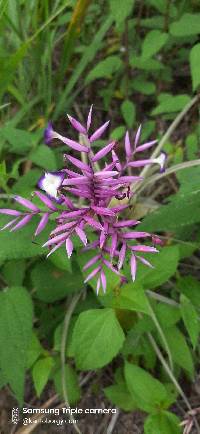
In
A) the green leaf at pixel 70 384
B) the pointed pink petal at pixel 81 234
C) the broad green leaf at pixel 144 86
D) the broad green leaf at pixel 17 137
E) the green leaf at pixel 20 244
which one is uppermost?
the broad green leaf at pixel 144 86

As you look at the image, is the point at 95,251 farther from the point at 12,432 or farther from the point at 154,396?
the point at 12,432

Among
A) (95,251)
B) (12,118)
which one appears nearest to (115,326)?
(95,251)

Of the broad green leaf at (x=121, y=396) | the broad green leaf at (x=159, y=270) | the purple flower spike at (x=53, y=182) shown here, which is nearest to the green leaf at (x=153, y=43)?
the broad green leaf at (x=159, y=270)

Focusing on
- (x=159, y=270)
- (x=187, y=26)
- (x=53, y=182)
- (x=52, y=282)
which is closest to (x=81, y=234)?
(x=53, y=182)

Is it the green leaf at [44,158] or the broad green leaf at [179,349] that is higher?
the green leaf at [44,158]

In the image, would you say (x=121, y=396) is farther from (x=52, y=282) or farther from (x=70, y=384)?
Result: (x=52, y=282)

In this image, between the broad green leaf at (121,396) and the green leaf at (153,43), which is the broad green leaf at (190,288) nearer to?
the broad green leaf at (121,396)

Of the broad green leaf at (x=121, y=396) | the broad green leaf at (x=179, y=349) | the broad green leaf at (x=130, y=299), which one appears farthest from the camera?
the broad green leaf at (x=121, y=396)
